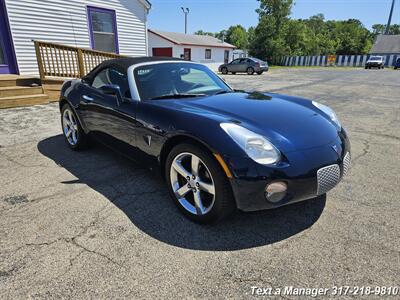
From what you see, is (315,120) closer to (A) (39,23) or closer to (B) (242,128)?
(B) (242,128)

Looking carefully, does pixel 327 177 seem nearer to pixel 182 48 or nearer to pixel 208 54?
pixel 182 48

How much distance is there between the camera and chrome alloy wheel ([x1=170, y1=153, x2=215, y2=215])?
242 cm

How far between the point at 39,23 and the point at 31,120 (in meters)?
4.65

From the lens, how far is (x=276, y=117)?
8.64ft

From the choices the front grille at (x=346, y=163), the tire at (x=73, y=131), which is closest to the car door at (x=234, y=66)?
the tire at (x=73, y=131)

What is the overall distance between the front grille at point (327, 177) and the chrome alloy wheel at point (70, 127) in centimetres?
354

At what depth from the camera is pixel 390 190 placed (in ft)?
10.2

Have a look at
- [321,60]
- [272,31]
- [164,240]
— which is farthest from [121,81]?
[321,60]

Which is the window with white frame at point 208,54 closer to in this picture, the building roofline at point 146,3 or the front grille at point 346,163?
the building roofline at point 146,3

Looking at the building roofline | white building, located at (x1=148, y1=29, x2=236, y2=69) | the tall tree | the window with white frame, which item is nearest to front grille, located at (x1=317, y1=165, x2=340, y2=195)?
the building roofline

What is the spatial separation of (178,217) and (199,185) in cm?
41

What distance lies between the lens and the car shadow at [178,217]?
7.60 feet

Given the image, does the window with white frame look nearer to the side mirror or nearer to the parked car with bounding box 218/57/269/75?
the parked car with bounding box 218/57/269/75

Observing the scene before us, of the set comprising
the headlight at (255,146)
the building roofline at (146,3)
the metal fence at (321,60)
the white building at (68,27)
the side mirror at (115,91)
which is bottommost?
the metal fence at (321,60)
